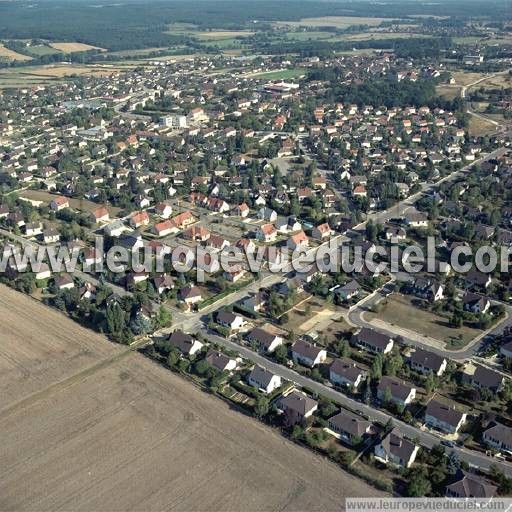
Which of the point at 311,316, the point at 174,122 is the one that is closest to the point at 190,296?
the point at 311,316

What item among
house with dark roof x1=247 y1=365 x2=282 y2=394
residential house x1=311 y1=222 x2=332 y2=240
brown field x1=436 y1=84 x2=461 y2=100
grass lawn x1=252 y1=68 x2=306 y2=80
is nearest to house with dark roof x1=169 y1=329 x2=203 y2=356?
house with dark roof x1=247 y1=365 x2=282 y2=394

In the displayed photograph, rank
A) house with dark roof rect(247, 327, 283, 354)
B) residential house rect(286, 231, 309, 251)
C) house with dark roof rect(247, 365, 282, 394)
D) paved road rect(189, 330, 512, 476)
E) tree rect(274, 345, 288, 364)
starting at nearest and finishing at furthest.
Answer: paved road rect(189, 330, 512, 476) < house with dark roof rect(247, 365, 282, 394) < tree rect(274, 345, 288, 364) < house with dark roof rect(247, 327, 283, 354) < residential house rect(286, 231, 309, 251)

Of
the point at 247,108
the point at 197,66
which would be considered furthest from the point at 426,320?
the point at 197,66

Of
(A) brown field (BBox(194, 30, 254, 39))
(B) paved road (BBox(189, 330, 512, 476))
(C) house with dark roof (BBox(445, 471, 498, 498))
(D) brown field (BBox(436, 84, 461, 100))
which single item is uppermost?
(A) brown field (BBox(194, 30, 254, 39))

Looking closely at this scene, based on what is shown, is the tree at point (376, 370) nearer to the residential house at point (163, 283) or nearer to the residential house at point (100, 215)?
the residential house at point (163, 283)

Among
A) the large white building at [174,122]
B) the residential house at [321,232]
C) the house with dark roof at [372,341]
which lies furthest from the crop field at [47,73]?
the house with dark roof at [372,341]

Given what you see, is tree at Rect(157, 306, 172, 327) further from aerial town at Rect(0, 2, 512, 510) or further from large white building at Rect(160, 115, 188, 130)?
large white building at Rect(160, 115, 188, 130)

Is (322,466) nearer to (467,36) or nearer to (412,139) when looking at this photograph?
(412,139)
